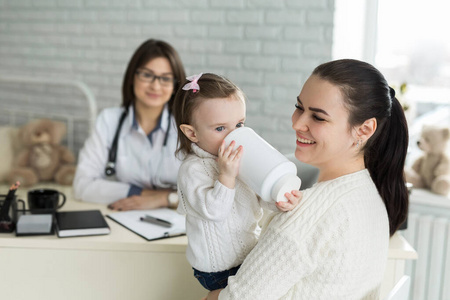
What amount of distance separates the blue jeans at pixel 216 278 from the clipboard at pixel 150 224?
40 centimetres

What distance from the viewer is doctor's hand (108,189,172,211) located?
2059 millimetres

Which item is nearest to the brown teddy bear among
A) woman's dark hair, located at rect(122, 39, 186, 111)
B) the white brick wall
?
the white brick wall

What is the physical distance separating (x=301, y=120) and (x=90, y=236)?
930mm

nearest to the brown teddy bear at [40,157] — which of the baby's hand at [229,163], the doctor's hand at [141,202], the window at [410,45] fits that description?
the doctor's hand at [141,202]

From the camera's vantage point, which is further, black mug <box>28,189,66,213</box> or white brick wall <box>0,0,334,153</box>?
white brick wall <box>0,0,334,153</box>

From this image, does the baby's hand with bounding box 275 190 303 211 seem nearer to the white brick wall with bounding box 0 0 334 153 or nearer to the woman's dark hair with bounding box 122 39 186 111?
the woman's dark hair with bounding box 122 39 186 111

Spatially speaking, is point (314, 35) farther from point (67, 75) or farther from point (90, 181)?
point (67, 75)

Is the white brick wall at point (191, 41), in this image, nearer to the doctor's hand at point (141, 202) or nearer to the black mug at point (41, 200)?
the doctor's hand at point (141, 202)

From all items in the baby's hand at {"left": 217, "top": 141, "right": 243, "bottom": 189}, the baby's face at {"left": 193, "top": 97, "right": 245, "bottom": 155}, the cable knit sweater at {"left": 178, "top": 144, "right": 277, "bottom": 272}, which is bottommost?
the cable knit sweater at {"left": 178, "top": 144, "right": 277, "bottom": 272}

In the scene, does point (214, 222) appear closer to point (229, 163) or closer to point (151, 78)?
point (229, 163)

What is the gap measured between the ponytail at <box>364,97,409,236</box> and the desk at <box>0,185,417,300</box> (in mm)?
482

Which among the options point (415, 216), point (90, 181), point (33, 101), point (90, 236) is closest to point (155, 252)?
point (90, 236)

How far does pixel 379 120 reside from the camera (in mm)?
1146

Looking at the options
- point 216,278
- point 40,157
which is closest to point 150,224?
point 216,278
